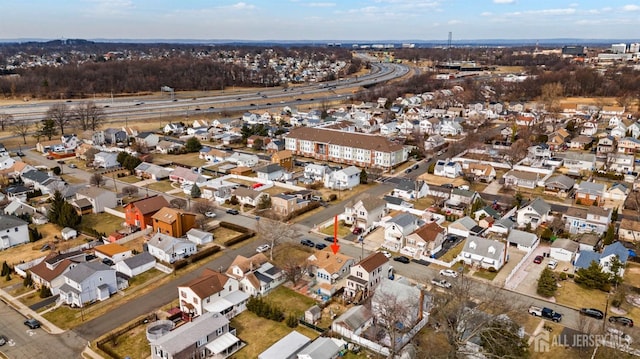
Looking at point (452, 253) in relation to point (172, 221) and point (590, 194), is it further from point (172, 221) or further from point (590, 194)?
point (172, 221)

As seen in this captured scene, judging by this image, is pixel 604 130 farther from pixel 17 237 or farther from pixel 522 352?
pixel 17 237

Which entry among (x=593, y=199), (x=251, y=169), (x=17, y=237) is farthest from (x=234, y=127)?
(x=593, y=199)

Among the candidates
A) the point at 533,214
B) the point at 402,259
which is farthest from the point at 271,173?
the point at 533,214

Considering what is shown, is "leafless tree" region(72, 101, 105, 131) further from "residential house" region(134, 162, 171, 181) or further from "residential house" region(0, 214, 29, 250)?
"residential house" region(0, 214, 29, 250)

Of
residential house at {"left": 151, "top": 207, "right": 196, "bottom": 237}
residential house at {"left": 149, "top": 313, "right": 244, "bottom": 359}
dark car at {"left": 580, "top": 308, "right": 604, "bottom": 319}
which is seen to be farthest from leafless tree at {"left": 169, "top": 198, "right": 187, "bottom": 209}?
dark car at {"left": 580, "top": 308, "right": 604, "bottom": 319}

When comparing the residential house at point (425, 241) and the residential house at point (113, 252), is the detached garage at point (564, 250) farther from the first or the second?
the residential house at point (113, 252)
